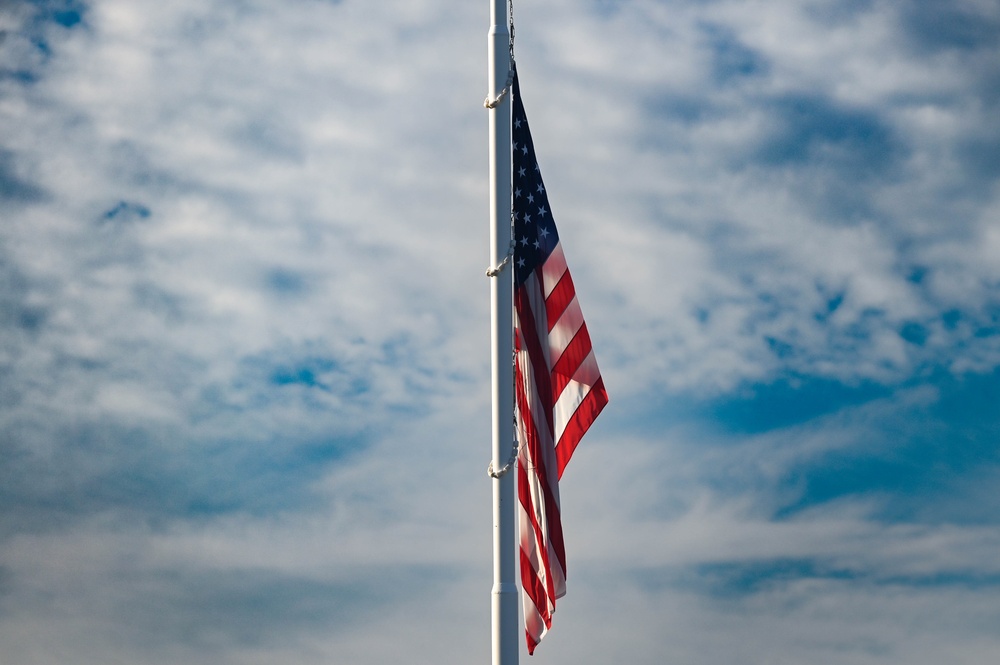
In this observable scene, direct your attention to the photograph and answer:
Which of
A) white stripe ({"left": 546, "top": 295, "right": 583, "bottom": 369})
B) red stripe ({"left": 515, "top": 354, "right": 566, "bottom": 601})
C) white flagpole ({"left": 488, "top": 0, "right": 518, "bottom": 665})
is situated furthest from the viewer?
white stripe ({"left": 546, "top": 295, "right": 583, "bottom": 369})

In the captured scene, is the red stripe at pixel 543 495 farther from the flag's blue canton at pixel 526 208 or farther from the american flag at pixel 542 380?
the flag's blue canton at pixel 526 208

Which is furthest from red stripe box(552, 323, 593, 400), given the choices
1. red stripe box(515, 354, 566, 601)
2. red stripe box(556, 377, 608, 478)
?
red stripe box(515, 354, 566, 601)

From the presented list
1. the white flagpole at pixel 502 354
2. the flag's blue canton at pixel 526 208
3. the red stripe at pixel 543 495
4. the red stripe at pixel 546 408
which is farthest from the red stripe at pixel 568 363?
the white flagpole at pixel 502 354

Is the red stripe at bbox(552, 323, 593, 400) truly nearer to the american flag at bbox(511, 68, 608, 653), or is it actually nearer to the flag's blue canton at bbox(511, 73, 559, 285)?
the american flag at bbox(511, 68, 608, 653)

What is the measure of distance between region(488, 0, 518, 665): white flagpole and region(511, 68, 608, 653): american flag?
62 centimetres

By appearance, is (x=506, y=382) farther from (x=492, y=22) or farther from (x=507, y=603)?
(x=492, y=22)

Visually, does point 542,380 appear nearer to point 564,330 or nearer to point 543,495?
point 564,330

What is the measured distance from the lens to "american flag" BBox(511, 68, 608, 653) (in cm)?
2027

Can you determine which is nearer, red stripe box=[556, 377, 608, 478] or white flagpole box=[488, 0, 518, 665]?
white flagpole box=[488, 0, 518, 665]

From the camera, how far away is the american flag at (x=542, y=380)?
20266mm

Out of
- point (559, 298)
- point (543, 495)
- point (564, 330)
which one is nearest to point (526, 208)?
point (559, 298)

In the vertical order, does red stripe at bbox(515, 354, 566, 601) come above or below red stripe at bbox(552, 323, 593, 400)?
below

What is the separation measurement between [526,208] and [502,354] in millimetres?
2959

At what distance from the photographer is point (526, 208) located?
21.2 m
